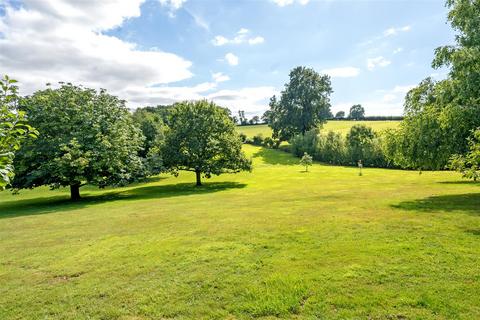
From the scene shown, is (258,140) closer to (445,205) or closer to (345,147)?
(345,147)

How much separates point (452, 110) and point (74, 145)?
31.0 m

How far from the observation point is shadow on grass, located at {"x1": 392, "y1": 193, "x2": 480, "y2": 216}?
16641 mm

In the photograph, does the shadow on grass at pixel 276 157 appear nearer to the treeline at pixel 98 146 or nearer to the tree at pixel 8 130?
the treeline at pixel 98 146

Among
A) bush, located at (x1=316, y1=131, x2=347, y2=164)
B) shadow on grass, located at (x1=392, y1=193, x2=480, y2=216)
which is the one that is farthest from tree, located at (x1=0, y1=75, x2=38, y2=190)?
bush, located at (x1=316, y1=131, x2=347, y2=164)

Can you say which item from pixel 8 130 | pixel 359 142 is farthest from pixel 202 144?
pixel 359 142

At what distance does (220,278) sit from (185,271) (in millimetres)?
1293

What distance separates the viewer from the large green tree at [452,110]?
19.6 metres

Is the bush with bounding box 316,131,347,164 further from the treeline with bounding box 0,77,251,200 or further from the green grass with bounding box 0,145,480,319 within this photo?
the green grass with bounding box 0,145,480,319

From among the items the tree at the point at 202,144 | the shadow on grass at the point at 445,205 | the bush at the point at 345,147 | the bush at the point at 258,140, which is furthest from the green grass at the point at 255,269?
the bush at the point at 258,140

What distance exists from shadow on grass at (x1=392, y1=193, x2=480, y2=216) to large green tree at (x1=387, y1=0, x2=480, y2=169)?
3025 millimetres

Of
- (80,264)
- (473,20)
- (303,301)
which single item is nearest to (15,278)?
(80,264)

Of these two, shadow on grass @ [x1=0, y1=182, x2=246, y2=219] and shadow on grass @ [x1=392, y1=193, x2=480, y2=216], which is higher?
shadow on grass @ [x1=392, y1=193, x2=480, y2=216]

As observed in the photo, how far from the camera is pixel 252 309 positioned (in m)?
7.00

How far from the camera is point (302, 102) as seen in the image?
9594 cm
